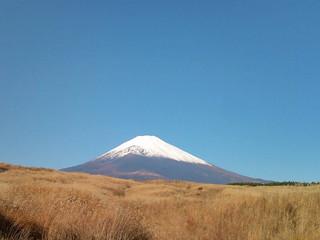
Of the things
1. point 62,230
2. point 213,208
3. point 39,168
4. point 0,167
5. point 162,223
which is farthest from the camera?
point 39,168

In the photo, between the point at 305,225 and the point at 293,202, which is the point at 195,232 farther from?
the point at 293,202

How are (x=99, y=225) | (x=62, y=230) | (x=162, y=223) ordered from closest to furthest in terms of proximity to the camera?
(x=62, y=230) < (x=99, y=225) < (x=162, y=223)

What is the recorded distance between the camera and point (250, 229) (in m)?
11.5

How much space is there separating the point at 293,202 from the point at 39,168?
49.9 metres

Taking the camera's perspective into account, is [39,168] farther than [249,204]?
Yes

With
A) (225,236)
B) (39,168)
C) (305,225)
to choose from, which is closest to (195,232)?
(225,236)

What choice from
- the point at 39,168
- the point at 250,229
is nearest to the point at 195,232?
the point at 250,229

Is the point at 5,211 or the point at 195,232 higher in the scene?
the point at 5,211

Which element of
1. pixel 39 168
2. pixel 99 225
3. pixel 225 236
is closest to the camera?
pixel 99 225

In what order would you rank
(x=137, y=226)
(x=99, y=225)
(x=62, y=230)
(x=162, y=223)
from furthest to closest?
(x=162, y=223) → (x=137, y=226) → (x=99, y=225) → (x=62, y=230)

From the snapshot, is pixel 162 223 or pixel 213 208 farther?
pixel 213 208

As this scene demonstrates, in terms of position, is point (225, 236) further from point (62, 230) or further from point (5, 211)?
point (5, 211)

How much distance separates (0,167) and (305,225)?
47463 millimetres

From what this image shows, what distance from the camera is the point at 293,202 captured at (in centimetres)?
1530
